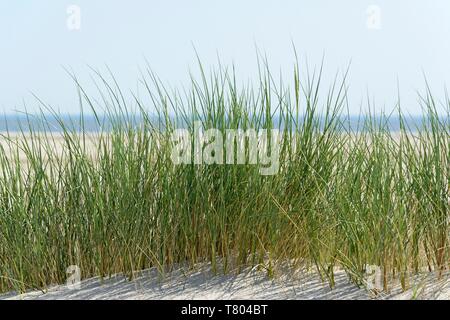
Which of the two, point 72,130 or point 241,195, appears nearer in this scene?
point 241,195

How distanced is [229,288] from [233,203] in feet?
1.14

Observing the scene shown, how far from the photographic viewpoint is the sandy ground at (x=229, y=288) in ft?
7.68

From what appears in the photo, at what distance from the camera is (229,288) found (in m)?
2.42

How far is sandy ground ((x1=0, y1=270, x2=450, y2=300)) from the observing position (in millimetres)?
2340

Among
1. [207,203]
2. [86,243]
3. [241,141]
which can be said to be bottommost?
[86,243]

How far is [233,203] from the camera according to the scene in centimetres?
249

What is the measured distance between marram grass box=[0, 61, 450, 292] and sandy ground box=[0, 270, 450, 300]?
0.05 meters

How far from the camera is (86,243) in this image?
2615mm

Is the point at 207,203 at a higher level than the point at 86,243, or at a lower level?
higher

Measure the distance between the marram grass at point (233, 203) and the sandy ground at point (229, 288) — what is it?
0.05m
